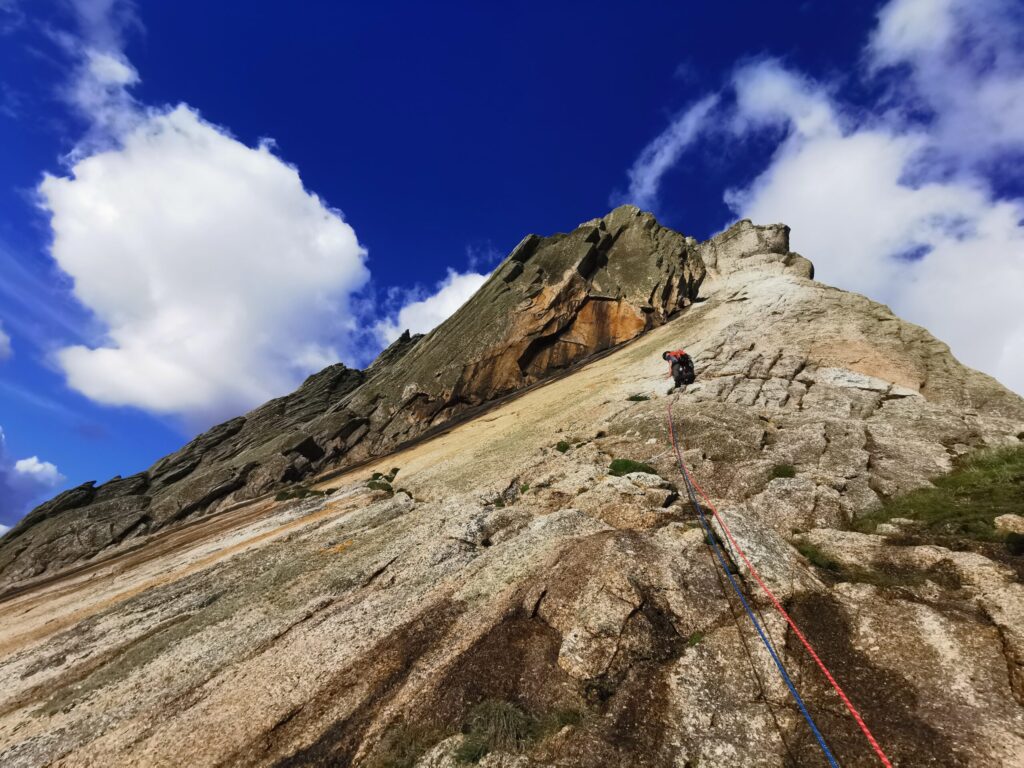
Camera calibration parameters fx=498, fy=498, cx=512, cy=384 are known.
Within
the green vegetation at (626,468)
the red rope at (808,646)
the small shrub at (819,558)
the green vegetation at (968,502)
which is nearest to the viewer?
the red rope at (808,646)

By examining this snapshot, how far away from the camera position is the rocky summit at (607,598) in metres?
10.6

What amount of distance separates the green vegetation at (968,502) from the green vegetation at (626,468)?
322 inches

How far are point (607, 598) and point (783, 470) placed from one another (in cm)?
1206

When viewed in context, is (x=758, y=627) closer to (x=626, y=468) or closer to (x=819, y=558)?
(x=819, y=558)

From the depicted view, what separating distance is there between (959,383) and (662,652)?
2801 cm

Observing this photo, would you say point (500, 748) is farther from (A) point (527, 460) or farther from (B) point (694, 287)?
(B) point (694, 287)

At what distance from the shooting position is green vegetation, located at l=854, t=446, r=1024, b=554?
15469 millimetres

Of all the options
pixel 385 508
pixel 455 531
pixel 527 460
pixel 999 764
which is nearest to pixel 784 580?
pixel 999 764

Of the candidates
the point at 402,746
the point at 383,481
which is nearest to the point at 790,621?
the point at 402,746

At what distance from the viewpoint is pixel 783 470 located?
842 inches

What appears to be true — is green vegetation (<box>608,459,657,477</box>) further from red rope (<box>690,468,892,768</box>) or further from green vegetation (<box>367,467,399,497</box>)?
green vegetation (<box>367,467,399,497</box>)

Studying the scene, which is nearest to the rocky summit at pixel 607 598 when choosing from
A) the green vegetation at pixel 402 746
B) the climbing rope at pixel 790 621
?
the green vegetation at pixel 402 746

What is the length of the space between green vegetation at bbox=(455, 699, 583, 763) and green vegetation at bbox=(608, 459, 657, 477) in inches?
504

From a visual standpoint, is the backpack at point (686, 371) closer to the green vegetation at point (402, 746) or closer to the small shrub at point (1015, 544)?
the small shrub at point (1015, 544)
